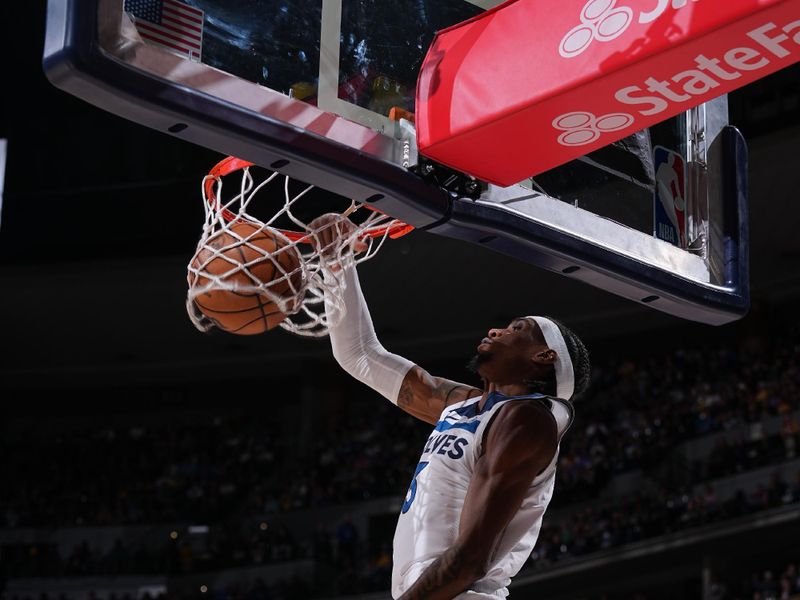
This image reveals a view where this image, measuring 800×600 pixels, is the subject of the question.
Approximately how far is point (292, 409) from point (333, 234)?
Result: 57.1ft

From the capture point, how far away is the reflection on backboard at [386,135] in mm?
2355

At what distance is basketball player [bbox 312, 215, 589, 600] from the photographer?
2703mm

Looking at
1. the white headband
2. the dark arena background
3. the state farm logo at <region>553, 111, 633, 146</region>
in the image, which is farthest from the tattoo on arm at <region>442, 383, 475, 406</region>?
the dark arena background

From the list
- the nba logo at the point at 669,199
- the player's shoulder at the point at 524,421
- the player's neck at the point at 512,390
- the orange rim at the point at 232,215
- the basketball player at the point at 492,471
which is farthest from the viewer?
the nba logo at the point at 669,199

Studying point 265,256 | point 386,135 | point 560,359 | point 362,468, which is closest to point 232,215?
point 265,256

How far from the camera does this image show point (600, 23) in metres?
2.56

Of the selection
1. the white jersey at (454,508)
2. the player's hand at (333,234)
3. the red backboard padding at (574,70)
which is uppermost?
the red backboard padding at (574,70)

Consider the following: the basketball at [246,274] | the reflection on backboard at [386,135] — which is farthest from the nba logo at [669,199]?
the basketball at [246,274]

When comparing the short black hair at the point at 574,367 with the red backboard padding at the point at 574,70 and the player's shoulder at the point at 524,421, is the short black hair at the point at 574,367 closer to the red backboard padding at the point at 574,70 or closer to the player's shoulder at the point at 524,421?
the player's shoulder at the point at 524,421

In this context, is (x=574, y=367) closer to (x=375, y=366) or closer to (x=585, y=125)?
(x=585, y=125)

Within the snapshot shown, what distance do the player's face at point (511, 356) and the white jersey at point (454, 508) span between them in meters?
0.10

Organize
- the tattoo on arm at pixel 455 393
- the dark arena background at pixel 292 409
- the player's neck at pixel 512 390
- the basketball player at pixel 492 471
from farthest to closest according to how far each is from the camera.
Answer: the dark arena background at pixel 292 409 → the tattoo on arm at pixel 455 393 → the player's neck at pixel 512 390 → the basketball player at pixel 492 471

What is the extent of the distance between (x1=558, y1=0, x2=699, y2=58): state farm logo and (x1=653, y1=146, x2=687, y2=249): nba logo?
0.98 metres

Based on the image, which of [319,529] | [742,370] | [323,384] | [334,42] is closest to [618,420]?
[742,370]
